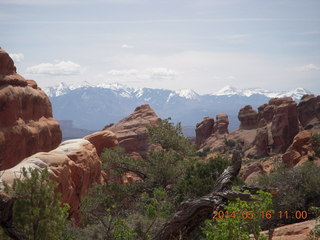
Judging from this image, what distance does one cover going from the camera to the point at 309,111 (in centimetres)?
9344

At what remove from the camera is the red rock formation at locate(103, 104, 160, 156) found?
72.4m

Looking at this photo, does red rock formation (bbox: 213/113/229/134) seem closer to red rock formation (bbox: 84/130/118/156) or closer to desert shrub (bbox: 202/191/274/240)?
red rock formation (bbox: 84/130/118/156)

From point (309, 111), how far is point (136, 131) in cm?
4721

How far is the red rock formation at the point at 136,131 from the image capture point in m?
72.4

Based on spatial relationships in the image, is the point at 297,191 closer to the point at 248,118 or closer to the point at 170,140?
the point at 170,140

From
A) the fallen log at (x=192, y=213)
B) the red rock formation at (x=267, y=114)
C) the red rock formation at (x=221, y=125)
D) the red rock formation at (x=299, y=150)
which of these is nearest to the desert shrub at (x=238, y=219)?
the fallen log at (x=192, y=213)

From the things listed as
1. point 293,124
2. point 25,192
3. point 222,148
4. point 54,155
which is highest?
point 25,192

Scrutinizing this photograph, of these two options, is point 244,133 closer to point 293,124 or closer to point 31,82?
point 293,124

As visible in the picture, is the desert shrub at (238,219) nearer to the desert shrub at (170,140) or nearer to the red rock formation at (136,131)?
the desert shrub at (170,140)

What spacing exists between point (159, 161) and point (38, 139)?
75.9 ft

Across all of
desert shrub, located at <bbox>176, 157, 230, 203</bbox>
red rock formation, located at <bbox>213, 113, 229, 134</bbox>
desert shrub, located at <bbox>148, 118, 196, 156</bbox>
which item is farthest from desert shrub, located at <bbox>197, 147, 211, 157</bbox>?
desert shrub, located at <bbox>176, 157, 230, 203</bbox>

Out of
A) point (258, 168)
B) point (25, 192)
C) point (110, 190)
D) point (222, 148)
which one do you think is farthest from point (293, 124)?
point (25, 192)

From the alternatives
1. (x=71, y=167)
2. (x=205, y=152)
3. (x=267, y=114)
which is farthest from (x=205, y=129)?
(x=71, y=167)

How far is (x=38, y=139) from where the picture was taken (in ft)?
152
